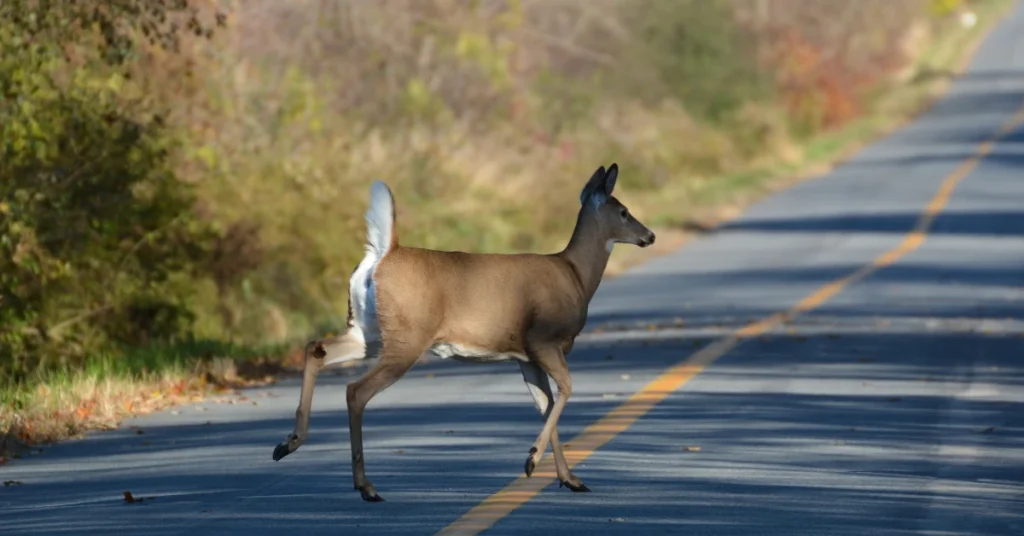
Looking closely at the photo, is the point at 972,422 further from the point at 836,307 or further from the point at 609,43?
the point at 609,43

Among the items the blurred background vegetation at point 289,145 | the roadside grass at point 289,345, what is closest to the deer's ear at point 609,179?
the roadside grass at point 289,345

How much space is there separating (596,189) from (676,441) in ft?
6.76

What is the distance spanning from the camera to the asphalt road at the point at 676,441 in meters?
10.8

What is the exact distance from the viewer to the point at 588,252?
12.3 metres

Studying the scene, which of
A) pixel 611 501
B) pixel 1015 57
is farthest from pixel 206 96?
pixel 1015 57

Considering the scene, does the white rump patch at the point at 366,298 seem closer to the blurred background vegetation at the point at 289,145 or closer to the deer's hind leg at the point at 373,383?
the deer's hind leg at the point at 373,383

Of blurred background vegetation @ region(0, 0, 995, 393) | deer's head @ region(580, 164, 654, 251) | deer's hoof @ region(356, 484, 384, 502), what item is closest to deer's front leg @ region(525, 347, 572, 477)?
deer's hoof @ region(356, 484, 384, 502)

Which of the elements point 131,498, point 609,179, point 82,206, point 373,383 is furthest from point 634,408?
point 82,206

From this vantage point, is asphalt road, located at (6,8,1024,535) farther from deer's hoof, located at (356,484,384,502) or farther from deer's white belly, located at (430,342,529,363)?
deer's white belly, located at (430,342,529,363)

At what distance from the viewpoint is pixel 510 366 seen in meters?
19.7

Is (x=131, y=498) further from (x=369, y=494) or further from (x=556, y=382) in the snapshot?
(x=556, y=382)

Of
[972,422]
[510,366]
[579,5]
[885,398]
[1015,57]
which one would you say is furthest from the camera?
[1015,57]

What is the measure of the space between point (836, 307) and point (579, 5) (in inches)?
739

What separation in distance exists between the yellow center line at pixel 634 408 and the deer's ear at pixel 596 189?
4.58 feet
